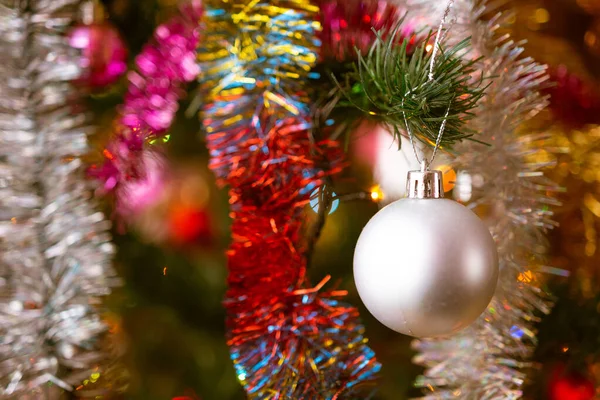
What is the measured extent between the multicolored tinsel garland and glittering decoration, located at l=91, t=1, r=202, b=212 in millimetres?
32

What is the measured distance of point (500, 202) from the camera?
1.54ft

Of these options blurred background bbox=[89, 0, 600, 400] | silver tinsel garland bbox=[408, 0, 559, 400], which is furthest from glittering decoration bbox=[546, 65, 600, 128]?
silver tinsel garland bbox=[408, 0, 559, 400]

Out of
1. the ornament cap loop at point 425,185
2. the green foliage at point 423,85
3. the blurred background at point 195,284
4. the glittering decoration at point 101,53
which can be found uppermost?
the glittering decoration at point 101,53

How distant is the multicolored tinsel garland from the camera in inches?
17.4

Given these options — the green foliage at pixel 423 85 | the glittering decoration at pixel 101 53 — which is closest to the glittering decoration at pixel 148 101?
the glittering decoration at pixel 101 53

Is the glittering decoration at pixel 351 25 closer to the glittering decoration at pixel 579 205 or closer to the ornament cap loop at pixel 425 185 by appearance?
the ornament cap loop at pixel 425 185

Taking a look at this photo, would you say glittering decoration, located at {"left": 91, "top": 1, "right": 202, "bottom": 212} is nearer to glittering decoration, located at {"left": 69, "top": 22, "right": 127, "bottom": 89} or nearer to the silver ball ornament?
glittering decoration, located at {"left": 69, "top": 22, "right": 127, "bottom": 89}

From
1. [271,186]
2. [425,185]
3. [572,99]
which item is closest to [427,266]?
[425,185]

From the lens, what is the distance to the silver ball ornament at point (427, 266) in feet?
0.98

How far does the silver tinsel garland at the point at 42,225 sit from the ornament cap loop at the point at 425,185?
26 cm

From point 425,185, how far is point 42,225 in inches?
11.9

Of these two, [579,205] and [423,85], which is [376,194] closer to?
[423,85]

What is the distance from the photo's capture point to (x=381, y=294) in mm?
316

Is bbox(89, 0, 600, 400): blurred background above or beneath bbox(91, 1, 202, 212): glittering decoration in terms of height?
beneath
